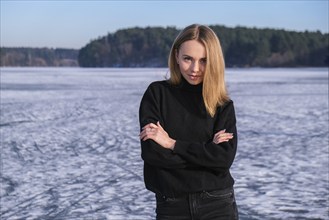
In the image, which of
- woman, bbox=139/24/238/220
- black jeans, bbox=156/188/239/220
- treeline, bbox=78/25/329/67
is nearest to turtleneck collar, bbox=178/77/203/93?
woman, bbox=139/24/238/220

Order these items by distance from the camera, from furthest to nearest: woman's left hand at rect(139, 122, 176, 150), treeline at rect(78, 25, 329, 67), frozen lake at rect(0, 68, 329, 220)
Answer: treeline at rect(78, 25, 329, 67) → frozen lake at rect(0, 68, 329, 220) → woman's left hand at rect(139, 122, 176, 150)

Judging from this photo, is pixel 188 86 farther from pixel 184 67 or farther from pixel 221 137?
pixel 221 137

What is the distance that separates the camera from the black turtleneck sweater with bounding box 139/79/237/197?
171 cm

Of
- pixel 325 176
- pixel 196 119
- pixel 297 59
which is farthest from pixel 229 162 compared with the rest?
pixel 297 59

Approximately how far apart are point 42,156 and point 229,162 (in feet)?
17.1

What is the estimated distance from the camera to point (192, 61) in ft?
5.71

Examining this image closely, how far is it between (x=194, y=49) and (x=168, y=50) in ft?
370

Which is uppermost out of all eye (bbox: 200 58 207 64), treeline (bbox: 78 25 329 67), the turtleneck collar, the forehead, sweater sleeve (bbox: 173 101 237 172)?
treeline (bbox: 78 25 329 67)

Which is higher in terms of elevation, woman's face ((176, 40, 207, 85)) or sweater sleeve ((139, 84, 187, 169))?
woman's face ((176, 40, 207, 85))

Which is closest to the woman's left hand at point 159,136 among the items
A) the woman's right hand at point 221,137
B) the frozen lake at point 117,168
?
the woman's right hand at point 221,137

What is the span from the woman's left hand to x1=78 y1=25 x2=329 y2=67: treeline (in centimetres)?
9050

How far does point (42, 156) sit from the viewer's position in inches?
259

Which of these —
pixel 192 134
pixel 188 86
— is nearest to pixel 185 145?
pixel 192 134

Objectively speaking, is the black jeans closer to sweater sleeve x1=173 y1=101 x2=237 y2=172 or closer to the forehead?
sweater sleeve x1=173 y1=101 x2=237 y2=172
